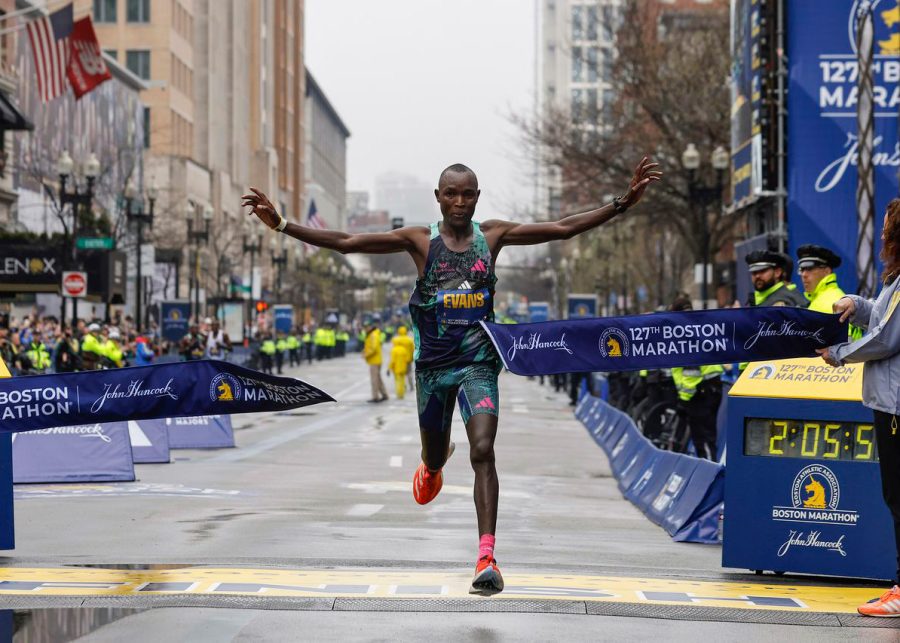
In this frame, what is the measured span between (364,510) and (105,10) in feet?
267

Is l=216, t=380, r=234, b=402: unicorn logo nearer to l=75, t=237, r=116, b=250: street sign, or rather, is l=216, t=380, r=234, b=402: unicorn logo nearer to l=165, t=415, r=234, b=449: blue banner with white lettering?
l=165, t=415, r=234, b=449: blue banner with white lettering

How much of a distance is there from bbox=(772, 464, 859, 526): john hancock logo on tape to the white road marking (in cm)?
421

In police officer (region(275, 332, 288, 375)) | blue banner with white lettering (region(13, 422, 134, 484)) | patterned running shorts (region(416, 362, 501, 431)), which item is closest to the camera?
patterned running shorts (region(416, 362, 501, 431))

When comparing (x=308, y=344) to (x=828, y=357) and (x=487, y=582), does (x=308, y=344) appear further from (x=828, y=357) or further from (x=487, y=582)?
(x=487, y=582)

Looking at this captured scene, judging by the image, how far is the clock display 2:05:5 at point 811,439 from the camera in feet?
30.5

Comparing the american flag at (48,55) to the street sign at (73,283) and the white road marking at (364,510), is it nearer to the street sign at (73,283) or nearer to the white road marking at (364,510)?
the street sign at (73,283)

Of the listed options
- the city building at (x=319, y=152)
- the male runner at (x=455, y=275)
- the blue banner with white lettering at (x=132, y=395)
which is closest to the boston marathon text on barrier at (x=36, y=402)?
the blue banner with white lettering at (x=132, y=395)

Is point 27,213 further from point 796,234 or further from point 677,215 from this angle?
point 796,234

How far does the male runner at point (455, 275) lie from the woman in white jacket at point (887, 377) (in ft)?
4.25

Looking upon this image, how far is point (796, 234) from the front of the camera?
1260 inches

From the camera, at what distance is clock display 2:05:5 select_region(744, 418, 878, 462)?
9.30 m

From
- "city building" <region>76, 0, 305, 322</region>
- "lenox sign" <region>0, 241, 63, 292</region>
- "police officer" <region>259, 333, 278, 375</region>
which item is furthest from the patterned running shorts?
"city building" <region>76, 0, 305, 322</region>

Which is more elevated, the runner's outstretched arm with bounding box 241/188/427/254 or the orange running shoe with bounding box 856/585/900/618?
the runner's outstretched arm with bounding box 241/188/427/254

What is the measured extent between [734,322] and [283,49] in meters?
136
